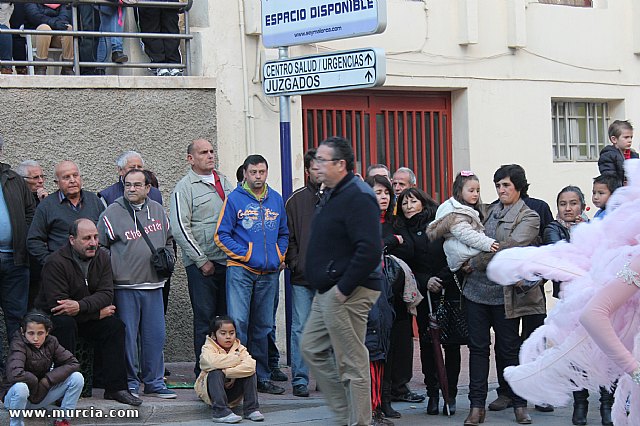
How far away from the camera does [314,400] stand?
9.13 metres

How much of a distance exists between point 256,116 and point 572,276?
6.75 metres

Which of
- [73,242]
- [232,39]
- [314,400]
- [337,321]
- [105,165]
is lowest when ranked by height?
[314,400]

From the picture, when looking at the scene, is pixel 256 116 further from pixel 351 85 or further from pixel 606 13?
pixel 606 13

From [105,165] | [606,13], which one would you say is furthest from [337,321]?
[606,13]

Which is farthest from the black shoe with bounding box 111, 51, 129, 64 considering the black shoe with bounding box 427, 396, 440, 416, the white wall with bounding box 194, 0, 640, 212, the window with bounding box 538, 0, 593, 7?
the window with bounding box 538, 0, 593, 7

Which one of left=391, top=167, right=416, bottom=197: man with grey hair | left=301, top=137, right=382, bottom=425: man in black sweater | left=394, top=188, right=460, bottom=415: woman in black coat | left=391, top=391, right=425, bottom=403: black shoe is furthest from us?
left=391, top=167, right=416, bottom=197: man with grey hair

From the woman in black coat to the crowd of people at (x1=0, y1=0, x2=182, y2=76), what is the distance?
10.6ft

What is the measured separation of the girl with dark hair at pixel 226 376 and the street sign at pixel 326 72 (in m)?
2.20

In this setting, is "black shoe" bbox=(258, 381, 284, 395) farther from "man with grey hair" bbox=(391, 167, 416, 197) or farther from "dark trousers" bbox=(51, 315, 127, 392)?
"man with grey hair" bbox=(391, 167, 416, 197)

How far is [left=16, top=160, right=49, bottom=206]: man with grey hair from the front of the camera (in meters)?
9.48

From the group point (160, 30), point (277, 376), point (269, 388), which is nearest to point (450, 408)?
point (269, 388)

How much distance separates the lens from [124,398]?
8.41 m

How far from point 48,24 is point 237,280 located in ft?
11.1

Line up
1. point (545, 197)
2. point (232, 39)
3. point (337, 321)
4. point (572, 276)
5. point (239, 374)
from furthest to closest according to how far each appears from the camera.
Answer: point (545, 197)
point (232, 39)
point (239, 374)
point (337, 321)
point (572, 276)
